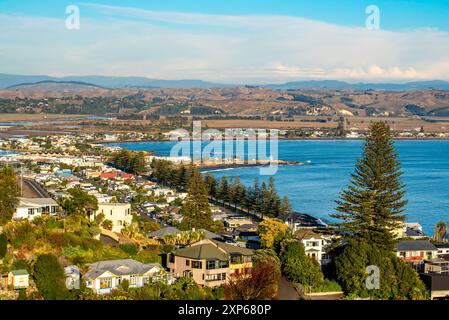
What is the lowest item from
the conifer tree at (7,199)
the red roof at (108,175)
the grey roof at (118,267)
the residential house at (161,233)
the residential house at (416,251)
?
the red roof at (108,175)

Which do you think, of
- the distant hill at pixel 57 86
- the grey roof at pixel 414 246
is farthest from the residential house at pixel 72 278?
the distant hill at pixel 57 86

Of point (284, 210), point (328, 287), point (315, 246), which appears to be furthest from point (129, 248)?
point (284, 210)

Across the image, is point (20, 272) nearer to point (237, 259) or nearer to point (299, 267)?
point (237, 259)

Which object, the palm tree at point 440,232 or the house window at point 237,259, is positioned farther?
the palm tree at point 440,232

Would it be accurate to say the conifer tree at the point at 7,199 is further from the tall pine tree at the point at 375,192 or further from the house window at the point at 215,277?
the tall pine tree at the point at 375,192

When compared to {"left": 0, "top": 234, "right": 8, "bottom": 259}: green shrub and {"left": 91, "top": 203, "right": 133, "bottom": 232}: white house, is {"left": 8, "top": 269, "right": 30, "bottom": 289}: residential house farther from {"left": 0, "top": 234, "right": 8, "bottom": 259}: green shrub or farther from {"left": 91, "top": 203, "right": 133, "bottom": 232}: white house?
{"left": 91, "top": 203, "right": 133, "bottom": 232}: white house
